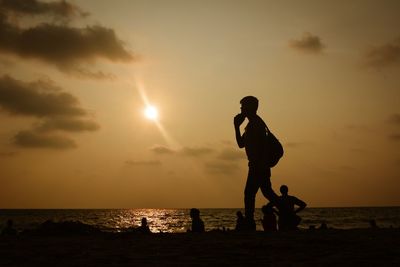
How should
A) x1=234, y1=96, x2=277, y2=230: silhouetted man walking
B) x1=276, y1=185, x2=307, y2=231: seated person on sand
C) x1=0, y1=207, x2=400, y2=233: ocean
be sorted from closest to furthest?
x1=234, y1=96, x2=277, y2=230: silhouetted man walking < x1=276, y1=185, x2=307, y2=231: seated person on sand < x1=0, y1=207, x2=400, y2=233: ocean

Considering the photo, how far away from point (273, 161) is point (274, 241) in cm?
371

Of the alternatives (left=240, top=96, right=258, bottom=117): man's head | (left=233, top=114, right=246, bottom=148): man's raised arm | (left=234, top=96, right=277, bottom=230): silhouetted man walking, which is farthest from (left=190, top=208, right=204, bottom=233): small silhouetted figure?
(left=240, top=96, right=258, bottom=117): man's head

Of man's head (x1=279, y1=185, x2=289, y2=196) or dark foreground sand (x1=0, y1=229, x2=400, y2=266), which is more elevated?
man's head (x1=279, y1=185, x2=289, y2=196)

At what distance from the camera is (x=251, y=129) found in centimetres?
1022

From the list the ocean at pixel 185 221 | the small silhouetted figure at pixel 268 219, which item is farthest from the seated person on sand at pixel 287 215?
the ocean at pixel 185 221

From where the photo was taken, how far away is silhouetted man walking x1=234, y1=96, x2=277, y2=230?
10.2m

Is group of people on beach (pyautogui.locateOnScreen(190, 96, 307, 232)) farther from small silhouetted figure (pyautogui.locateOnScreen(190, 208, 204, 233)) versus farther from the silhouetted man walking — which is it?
small silhouetted figure (pyautogui.locateOnScreen(190, 208, 204, 233))

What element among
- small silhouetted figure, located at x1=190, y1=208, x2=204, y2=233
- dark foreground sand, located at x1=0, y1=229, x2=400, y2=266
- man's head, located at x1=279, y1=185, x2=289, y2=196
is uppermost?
man's head, located at x1=279, y1=185, x2=289, y2=196

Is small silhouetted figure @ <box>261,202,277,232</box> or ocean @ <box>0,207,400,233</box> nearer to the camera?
small silhouetted figure @ <box>261,202,277,232</box>

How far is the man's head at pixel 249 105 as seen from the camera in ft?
33.8

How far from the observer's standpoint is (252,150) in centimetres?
1020

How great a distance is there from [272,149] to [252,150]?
19.6 inches

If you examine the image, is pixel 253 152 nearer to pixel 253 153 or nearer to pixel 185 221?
pixel 253 153

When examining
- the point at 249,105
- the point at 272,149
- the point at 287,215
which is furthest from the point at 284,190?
the point at 249,105
